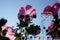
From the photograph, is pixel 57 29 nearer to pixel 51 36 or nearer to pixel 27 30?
pixel 51 36

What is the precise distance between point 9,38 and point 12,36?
0.05 ft

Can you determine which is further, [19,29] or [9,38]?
[19,29]

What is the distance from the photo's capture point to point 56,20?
2.18 ft

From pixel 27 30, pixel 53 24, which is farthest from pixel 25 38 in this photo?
pixel 53 24

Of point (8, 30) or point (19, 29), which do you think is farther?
point (19, 29)

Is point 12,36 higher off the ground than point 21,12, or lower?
lower

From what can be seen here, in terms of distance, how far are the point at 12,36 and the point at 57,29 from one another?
225 millimetres

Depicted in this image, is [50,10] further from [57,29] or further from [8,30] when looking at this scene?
[8,30]

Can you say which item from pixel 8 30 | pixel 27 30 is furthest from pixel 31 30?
pixel 8 30

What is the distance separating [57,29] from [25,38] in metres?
0.17

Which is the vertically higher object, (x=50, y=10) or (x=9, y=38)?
(x=50, y=10)

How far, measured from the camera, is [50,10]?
24.3 inches

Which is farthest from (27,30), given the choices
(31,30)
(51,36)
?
(51,36)

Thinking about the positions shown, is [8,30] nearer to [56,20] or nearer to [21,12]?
[21,12]
